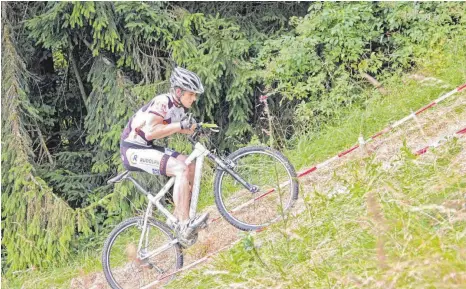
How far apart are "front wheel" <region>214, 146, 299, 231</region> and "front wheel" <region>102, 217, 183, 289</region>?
24.5 inches

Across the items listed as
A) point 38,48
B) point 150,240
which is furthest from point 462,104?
point 38,48

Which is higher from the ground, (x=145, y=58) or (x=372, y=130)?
(x=145, y=58)

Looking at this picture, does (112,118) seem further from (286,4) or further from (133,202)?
(286,4)

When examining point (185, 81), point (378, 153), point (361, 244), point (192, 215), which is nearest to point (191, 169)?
point (192, 215)

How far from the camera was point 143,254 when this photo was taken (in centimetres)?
624

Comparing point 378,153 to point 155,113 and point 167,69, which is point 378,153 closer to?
point 155,113

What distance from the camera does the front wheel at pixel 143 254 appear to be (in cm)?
615

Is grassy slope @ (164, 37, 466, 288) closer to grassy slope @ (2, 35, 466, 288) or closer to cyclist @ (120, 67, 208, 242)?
grassy slope @ (2, 35, 466, 288)

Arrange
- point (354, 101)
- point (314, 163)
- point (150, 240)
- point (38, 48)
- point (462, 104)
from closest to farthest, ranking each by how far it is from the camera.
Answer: point (150, 240), point (462, 104), point (314, 163), point (354, 101), point (38, 48)

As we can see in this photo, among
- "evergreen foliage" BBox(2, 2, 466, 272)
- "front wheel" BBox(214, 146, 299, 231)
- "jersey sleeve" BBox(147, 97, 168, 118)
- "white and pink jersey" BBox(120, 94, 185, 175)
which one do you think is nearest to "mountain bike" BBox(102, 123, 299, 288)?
"front wheel" BBox(214, 146, 299, 231)

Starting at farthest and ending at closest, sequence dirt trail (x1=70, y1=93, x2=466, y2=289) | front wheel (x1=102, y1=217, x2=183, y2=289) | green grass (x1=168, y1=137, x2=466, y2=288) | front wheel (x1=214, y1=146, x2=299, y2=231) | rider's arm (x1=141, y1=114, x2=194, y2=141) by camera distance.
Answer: dirt trail (x1=70, y1=93, x2=466, y2=289) < front wheel (x1=102, y1=217, x2=183, y2=289) < front wheel (x1=214, y1=146, x2=299, y2=231) < rider's arm (x1=141, y1=114, x2=194, y2=141) < green grass (x1=168, y1=137, x2=466, y2=288)

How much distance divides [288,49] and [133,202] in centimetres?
330

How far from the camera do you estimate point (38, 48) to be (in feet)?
37.6

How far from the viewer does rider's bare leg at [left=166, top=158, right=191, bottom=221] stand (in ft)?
19.6
